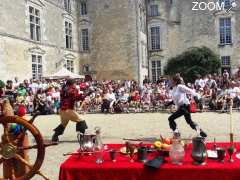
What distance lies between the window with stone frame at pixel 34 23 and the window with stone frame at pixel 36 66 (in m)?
1.27

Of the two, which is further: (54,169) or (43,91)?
(43,91)

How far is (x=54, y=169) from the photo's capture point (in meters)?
7.09

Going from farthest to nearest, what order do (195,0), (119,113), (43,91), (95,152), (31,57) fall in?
(195,0), (31,57), (43,91), (119,113), (95,152)

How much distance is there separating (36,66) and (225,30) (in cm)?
1899

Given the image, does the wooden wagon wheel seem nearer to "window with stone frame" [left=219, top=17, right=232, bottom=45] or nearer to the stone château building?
the stone château building

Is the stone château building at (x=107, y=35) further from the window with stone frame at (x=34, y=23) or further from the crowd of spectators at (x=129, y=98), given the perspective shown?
the crowd of spectators at (x=129, y=98)

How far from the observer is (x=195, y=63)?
35188mm

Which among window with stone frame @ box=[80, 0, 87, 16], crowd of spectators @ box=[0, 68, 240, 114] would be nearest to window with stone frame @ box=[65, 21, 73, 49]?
window with stone frame @ box=[80, 0, 87, 16]

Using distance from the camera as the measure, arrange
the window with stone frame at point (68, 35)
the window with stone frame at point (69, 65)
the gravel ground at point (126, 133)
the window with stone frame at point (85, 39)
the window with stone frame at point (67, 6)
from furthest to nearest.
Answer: the window with stone frame at point (85, 39), the window with stone frame at point (67, 6), the window with stone frame at point (68, 35), the window with stone frame at point (69, 65), the gravel ground at point (126, 133)

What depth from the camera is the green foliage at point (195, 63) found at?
114 feet

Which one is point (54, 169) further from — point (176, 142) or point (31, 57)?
point (31, 57)

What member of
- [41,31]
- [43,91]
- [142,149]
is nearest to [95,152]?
[142,149]

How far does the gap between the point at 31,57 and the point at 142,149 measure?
2261cm
